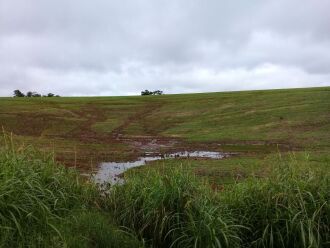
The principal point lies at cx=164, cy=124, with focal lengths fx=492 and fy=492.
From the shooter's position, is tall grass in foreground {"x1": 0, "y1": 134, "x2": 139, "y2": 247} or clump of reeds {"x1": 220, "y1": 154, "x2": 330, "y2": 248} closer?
tall grass in foreground {"x1": 0, "y1": 134, "x2": 139, "y2": 247}

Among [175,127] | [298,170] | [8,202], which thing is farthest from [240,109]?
[8,202]

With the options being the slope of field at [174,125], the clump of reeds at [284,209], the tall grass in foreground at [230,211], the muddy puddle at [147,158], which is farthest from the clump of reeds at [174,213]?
the slope of field at [174,125]

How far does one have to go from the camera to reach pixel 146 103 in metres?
84.0

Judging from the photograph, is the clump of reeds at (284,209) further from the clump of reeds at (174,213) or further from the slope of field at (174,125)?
the slope of field at (174,125)

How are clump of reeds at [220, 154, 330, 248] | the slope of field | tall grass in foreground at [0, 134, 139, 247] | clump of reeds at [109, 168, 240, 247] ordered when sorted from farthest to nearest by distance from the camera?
the slope of field, clump of reeds at [220, 154, 330, 248], clump of reeds at [109, 168, 240, 247], tall grass in foreground at [0, 134, 139, 247]

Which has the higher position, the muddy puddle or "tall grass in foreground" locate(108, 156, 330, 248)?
"tall grass in foreground" locate(108, 156, 330, 248)

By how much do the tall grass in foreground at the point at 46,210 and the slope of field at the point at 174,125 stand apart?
60.9 feet

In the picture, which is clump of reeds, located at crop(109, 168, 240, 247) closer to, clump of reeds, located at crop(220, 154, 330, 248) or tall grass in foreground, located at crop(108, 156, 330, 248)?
tall grass in foreground, located at crop(108, 156, 330, 248)

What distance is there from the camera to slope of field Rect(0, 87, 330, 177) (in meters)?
39.1

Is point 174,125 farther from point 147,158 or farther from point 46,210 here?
point 46,210

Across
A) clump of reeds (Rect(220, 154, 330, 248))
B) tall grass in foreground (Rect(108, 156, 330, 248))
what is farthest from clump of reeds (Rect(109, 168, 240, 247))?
clump of reeds (Rect(220, 154, 330, 248))

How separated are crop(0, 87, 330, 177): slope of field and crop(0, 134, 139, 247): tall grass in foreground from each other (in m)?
18.6

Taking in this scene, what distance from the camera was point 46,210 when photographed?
937cm

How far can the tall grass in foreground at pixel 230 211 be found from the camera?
988cm
